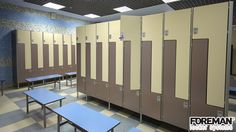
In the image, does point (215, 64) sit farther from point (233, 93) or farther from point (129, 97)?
point (233, 93)

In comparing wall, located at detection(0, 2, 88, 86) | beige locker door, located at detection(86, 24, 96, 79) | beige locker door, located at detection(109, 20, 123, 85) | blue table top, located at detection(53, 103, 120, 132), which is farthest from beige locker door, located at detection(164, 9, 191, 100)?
wall, located at detection(0, 2, 88, 86)

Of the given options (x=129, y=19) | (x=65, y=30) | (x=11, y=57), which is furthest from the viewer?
(x=65, y=30)

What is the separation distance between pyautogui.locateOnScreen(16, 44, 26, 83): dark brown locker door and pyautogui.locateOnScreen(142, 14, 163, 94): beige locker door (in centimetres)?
521

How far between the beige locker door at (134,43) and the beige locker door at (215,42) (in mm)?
1161

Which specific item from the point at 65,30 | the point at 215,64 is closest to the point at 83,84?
the point at 215,64

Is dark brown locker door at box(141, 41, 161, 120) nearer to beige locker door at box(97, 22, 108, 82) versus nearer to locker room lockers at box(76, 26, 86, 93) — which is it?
beige locker door at box(97, 22, 108, 82)

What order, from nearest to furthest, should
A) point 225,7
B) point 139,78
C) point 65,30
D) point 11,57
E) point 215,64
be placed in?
point 225,7 < point 215,64 < point 139,78 < point 11,57 < point 65,30

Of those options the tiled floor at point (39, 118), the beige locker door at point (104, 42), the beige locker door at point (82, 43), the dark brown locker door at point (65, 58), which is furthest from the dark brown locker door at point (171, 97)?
the dark brown locker door at point (65, 58)

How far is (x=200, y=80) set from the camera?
2426 mm

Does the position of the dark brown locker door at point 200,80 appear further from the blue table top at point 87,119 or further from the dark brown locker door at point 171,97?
the blue table top at point 87,119

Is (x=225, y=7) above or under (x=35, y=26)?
under

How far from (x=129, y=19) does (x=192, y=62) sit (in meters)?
1.49

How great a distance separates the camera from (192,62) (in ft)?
8.19

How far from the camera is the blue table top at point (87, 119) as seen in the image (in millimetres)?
1904
